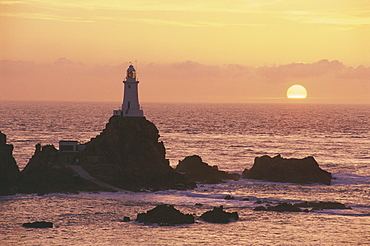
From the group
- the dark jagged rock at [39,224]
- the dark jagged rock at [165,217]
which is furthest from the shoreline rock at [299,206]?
the dark jagged rock at [39,224]

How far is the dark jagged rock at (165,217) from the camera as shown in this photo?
63.7 metres

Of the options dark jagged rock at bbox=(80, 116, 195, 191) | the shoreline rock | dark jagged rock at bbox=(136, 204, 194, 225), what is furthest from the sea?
dark jagged rock at bbox=(80, 116, 195, 191)

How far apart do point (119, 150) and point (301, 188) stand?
85.5 feet

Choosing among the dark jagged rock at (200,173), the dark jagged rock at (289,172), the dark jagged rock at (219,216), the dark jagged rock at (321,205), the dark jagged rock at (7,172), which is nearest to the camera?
the dark jagged rock at (219,216)

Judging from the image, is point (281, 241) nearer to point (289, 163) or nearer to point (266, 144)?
point (289, 163)

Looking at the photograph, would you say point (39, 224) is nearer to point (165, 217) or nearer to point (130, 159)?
point (165, 217)

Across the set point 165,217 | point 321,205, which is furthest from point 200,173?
point 165,217

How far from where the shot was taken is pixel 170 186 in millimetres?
85312

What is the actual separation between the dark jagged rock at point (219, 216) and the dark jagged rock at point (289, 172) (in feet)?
96.6

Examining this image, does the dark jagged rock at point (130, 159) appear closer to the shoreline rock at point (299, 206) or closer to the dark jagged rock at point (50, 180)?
the dark jagged rock at point (50, 180)

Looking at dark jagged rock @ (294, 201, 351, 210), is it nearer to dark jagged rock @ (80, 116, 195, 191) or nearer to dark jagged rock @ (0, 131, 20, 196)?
dark jagged rock @ (80, 116, 195, 191)

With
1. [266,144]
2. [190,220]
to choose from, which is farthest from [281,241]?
[266,144]

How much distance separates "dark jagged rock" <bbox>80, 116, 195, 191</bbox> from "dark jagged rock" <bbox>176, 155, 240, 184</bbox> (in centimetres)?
A: 441

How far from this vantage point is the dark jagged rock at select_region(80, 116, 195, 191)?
8544 centimetres
